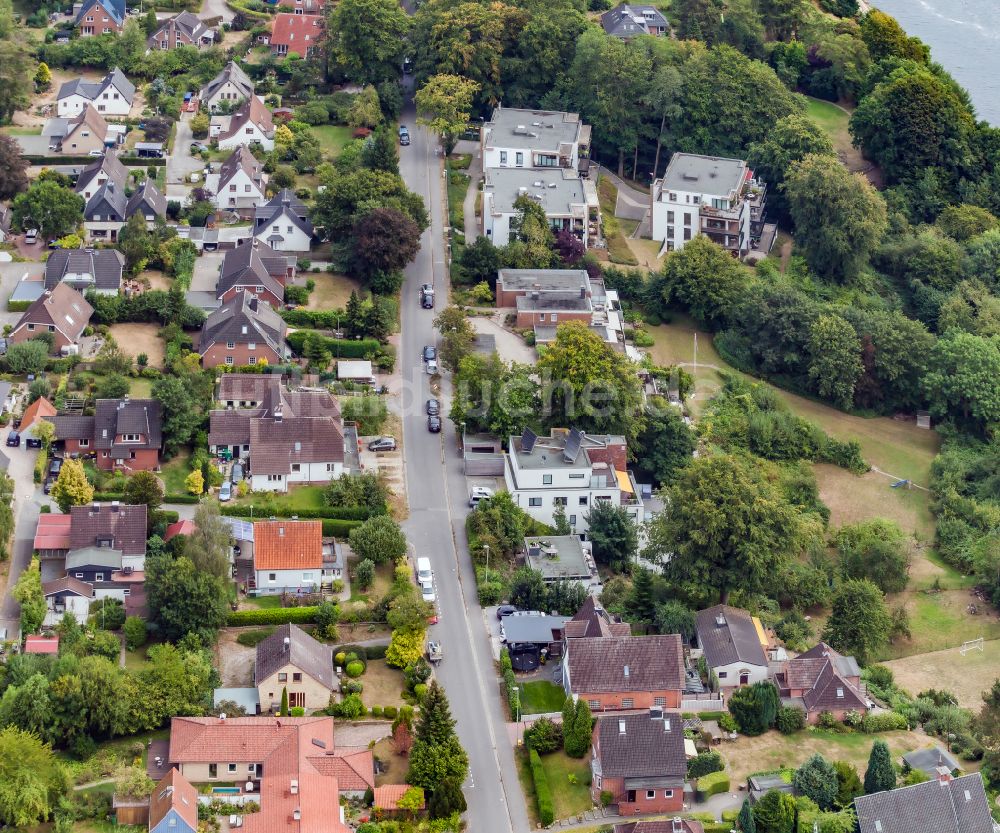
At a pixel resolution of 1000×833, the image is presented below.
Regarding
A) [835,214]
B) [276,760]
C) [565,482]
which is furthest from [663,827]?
[835,214]

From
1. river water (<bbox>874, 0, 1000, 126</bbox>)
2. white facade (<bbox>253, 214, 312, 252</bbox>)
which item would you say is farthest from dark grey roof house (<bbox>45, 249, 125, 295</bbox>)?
river water (<bbox>874, 0, 1000, 126</bbox>)

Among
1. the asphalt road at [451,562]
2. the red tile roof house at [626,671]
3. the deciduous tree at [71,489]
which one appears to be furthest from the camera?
the deciduous tree at [71,489]

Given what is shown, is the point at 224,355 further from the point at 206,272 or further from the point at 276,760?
the point at 276,760

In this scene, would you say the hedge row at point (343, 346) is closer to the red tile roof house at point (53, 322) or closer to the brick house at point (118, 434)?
the red tile roof house at point (53, 322)

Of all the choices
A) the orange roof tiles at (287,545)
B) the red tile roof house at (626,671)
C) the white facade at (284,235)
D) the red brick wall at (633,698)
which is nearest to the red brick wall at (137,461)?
the orange roof tiles at (287,545)

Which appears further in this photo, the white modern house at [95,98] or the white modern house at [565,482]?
the white modern house at [95,98]

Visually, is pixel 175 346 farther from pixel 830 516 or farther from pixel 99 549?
pixel 830 516

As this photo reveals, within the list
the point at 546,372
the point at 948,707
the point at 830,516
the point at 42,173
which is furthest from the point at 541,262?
the point at 948,707

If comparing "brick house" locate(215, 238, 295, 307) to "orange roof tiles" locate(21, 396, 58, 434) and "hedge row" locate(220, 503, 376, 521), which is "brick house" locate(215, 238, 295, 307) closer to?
"orange roof tiles" locate(21, 396, 58, 434)
